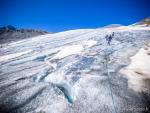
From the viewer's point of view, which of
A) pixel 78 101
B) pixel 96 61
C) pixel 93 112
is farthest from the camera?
pixel 96 61

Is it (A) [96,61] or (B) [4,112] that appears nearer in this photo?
(B) [4,112]

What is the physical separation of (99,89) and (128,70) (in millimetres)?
1201

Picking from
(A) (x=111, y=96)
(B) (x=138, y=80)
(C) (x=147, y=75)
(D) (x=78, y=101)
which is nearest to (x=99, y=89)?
(A) (x=111, y=96)

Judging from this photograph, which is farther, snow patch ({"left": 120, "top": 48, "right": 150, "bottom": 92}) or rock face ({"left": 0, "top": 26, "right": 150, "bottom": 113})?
snow patch ({"left": 120, "top": 48, "right": 150, "bottom": 92})

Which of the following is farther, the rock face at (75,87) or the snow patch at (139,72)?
the snow patch at (139,72)

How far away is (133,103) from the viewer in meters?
2.89

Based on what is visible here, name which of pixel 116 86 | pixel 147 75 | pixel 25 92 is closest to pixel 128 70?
pixel 147 75

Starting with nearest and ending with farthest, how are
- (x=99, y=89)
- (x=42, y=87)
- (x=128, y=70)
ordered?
(x=99, y=89) < (x=42, y=87) < (x=128, y=70)

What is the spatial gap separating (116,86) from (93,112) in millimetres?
982

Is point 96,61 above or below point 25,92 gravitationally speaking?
above

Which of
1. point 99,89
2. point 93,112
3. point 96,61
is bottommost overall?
point 93,112

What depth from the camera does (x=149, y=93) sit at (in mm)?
3074

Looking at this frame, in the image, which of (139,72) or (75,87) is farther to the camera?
(139,72)

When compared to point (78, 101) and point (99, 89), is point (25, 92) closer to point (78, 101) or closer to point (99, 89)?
point (78, 101)
